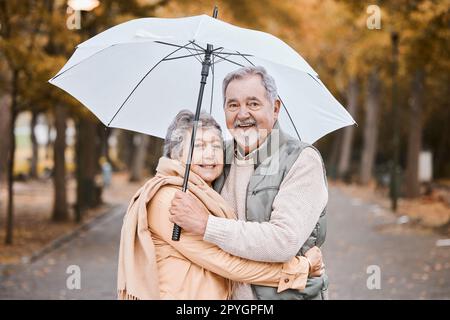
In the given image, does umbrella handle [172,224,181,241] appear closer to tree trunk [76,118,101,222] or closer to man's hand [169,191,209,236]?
man's hand [169,191,209,236]

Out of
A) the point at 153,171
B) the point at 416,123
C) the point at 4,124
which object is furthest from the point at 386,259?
the point at 4,124

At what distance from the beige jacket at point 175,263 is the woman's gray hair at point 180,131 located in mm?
245

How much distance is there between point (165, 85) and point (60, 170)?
17.2 metres

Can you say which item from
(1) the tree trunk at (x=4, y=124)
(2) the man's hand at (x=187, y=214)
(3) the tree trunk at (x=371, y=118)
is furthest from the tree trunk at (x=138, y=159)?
(2) the man's hand at (x=187, y=214)

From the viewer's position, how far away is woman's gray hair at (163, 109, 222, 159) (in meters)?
4.28

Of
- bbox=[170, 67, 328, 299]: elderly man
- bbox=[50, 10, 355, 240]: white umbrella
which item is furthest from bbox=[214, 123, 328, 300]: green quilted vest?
bbox=[50, 10, 355, 240]: white umbrella

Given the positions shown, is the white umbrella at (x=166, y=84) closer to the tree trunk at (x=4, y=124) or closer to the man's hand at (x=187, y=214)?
the man's hand at (x=187, y=214)

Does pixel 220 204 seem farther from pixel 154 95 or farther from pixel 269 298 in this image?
pixel 154 95

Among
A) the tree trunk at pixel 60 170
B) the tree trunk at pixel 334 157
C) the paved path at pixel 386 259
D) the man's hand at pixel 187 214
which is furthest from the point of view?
the tree trunk at pixel 334 157

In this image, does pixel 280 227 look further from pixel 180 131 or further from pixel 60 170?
pixel 60 170

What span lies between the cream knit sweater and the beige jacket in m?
0.08

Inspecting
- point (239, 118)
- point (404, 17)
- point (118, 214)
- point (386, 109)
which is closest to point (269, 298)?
point (239, 118)

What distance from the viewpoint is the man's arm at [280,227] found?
12.8 ft

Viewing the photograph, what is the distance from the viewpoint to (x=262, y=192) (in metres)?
4.11
